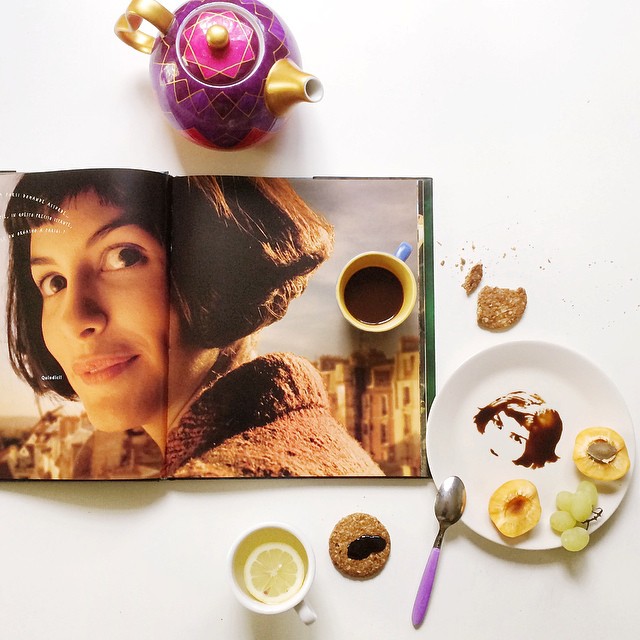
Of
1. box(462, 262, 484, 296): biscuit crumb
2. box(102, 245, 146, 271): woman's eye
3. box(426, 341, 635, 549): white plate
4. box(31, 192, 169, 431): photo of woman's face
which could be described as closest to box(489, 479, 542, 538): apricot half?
box(426, 341, 635, 549): white plate

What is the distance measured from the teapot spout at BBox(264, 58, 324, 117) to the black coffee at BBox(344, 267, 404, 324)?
20cm

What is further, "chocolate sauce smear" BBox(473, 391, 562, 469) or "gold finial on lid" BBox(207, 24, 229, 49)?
"chocolate sauce smear" BBox(473, 391, 562, 469)

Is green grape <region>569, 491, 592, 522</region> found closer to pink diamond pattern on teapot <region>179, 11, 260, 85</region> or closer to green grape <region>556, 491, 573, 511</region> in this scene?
green grape <region>556, 491, 573, 511</region>

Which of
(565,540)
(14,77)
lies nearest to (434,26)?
(14,77)

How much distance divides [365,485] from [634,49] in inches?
24.9

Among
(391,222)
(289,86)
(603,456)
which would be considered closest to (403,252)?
(391,222)

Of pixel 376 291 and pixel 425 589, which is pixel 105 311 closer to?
pixel 376 291

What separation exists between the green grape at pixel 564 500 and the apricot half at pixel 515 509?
0.02m

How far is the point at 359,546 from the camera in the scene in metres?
0.67

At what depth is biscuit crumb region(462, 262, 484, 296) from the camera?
700mm

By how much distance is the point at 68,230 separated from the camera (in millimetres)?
677

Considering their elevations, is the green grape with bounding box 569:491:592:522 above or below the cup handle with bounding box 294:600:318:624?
above

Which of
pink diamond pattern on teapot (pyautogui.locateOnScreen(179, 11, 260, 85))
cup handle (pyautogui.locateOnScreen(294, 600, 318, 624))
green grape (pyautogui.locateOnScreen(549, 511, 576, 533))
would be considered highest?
pink diamond pattern on teapot (pyautogui.locateOnScreen(179, 11, 260, 85))

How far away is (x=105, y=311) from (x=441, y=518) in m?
0.45
